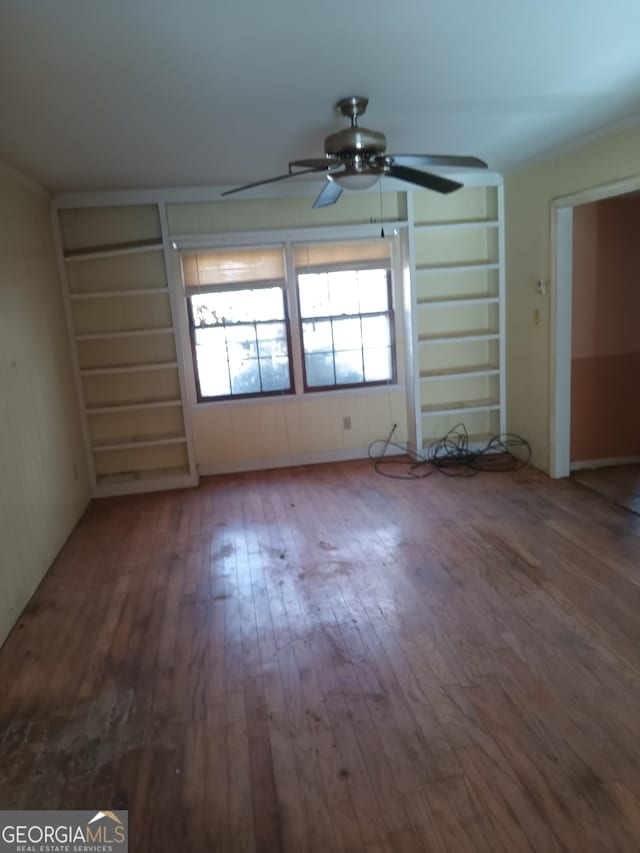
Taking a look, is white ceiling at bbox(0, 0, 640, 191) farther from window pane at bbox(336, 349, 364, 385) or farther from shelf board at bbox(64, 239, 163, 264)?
window pane at bbox(336, 349, 364, 385)

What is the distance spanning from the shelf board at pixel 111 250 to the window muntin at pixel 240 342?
58 cm

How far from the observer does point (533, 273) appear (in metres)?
5.01

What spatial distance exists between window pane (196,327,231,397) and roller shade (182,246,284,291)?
1.48 feet

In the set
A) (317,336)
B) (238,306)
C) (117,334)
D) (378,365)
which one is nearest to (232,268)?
(238,306)

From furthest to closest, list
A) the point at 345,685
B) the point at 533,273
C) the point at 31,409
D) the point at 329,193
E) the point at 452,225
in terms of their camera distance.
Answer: the point at 452,225, the point at 533,273, the point at 31,409, the point at 329,193, the point at 345,685

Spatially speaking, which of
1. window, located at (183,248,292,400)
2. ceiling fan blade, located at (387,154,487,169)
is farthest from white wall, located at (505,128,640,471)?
window, located at (183,248,292,400)

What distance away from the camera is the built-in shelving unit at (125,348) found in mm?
5117

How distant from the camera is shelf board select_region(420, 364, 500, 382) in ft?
18.5

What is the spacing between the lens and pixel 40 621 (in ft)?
10.7

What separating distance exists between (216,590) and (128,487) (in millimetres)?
2272

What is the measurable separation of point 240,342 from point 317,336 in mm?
765

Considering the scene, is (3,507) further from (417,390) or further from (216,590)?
(417,390)

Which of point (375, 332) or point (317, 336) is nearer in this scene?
point (317, 336)

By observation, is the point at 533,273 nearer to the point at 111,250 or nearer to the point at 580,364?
the point at 580,364
